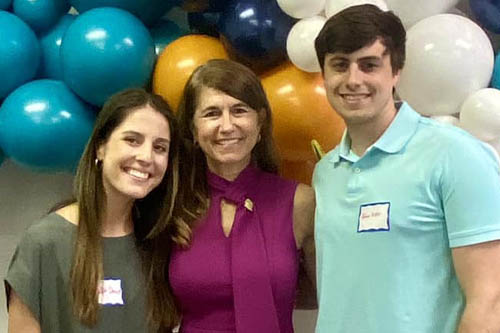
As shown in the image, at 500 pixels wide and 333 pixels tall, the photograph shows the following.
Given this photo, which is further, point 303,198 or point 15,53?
point 15,53

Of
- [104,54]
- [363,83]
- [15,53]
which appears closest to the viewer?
[363,83]

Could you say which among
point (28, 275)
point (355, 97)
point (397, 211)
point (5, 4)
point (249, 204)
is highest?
point (5, 4)

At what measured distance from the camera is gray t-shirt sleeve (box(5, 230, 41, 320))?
1.74 metres

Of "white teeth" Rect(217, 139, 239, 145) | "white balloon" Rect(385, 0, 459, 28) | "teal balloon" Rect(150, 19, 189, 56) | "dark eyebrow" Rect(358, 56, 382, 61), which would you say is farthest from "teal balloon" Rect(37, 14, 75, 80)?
"dark eyebrow" Rect(358, 56, 382, 61)

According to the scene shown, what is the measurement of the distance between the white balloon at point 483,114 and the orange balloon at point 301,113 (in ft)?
1.21

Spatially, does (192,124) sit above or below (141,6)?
below

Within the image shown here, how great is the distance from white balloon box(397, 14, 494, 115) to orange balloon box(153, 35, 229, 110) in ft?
1.94

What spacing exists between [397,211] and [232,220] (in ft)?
1.86

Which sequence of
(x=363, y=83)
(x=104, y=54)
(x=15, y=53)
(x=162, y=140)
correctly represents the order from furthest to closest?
(x=15, y=53) < (x=104, y=54) < (x=162, y=140) < (x=363, y=83)

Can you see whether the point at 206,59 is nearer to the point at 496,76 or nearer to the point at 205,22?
the point at 205,22

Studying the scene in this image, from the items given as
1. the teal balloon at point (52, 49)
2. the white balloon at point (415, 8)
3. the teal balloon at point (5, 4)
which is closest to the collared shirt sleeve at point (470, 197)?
the white balloon at point (415, 8)

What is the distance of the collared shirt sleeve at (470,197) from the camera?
4.55 ft

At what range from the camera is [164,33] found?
2.34 m

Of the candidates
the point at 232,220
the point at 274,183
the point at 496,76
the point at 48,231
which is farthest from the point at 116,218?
the point at 496,76
